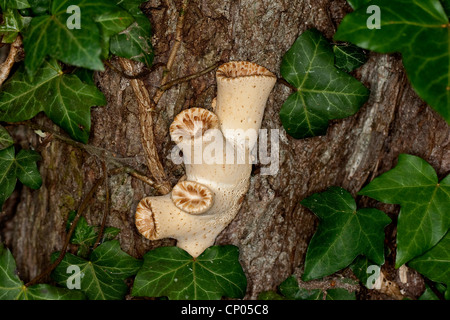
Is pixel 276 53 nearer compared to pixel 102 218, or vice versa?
pixel 276 53

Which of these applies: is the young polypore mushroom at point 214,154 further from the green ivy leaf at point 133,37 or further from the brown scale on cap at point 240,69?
the green ivy leaf at point 133,37

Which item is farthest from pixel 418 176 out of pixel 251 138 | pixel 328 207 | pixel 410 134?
pixel 251 138

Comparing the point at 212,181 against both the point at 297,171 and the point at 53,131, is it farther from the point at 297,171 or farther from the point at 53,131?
the point at 53,131

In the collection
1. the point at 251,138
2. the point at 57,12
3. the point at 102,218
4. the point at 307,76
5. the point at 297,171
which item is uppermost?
the point at 57,12

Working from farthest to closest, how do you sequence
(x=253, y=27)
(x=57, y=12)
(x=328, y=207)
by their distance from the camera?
(x=328, y=207), (x=253, y=27), (x=57, y=12)

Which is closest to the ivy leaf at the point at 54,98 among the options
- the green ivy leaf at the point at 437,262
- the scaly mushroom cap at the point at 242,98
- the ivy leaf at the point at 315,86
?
the scaly mushroom cap at the point at 242,98

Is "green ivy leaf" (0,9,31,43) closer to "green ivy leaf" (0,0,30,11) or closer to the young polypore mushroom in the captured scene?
"green ivy leaf" (0,0,30,11)

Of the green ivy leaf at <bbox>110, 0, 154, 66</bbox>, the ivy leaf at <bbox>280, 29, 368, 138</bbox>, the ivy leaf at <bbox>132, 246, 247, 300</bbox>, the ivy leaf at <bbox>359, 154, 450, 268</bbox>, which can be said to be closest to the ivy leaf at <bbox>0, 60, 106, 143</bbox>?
the green ivy leaf at <bbox>110, 0, 154, 66</bbox>
